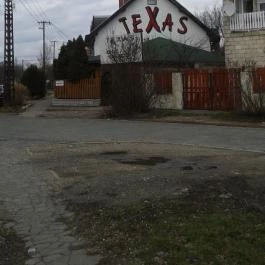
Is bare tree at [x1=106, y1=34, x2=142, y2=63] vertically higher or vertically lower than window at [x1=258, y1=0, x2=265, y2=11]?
lower

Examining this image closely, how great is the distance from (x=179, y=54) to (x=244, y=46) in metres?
4.95

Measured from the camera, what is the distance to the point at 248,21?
112ft

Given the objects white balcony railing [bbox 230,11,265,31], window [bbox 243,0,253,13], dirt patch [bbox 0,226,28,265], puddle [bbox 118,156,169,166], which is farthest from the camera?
window [bbox 243,0,253,13]

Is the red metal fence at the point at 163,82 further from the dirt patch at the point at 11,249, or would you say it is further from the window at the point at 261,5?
the dirt patch at the point at 11,249

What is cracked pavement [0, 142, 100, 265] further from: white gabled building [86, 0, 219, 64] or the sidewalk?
white gabled building [86, 0, 219, 64]

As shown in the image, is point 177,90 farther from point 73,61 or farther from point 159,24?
point 159,24

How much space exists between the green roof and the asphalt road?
34.3ft

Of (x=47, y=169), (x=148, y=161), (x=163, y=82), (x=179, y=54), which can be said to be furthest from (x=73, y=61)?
(x=47, y=169)

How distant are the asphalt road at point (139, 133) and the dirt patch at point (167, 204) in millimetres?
3195

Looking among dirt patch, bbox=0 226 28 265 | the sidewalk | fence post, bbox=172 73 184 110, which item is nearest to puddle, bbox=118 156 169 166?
dirt patch, bbox=0 226 28 265

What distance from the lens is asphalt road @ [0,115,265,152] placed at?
1638 cm

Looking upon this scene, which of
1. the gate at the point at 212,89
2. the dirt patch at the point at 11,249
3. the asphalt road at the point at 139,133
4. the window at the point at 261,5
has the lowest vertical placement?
the dirt patch at the point at 11,249

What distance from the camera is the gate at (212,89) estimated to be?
84.2 feet

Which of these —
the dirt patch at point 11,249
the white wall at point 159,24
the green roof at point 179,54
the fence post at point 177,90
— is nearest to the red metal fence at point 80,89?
the green roof at point 179,54
